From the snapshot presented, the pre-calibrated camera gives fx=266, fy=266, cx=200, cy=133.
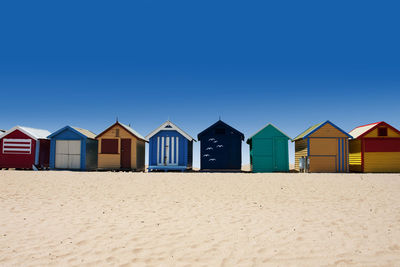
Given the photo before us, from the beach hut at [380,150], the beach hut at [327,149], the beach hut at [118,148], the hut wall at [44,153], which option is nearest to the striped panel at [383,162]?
the beach hut at [380,150]

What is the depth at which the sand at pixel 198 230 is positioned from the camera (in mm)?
4156

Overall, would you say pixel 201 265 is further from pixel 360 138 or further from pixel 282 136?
pixel 360 138

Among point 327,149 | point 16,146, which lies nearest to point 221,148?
point 327,149

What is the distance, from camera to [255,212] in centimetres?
710

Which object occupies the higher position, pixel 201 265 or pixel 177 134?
pixel 177 134

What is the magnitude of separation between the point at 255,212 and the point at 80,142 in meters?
19.7

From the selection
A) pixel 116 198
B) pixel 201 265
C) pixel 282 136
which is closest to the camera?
pixel 201 265

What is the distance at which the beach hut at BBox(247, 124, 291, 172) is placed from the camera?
21.7m

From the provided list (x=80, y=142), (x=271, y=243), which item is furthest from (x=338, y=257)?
(x=80, y=142)

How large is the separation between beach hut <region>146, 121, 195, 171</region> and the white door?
6314 millimetres

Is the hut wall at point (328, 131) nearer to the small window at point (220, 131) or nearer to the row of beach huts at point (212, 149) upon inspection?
the row of beach huts at point (212, 149)

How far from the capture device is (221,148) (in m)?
22.6

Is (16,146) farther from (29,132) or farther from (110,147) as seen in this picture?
(110,147)

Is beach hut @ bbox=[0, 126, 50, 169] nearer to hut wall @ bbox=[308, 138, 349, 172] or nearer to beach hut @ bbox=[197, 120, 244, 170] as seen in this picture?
beach hut @ bbox=[197, 120, 244, 170]
